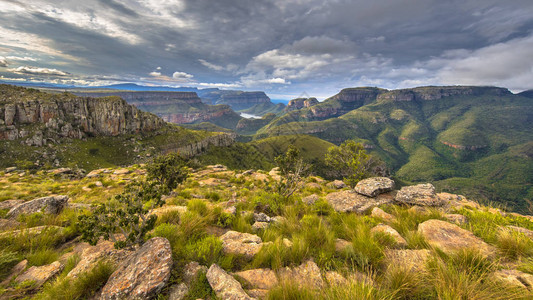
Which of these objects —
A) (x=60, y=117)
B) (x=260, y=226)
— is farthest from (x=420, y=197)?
(x=60, y=117)

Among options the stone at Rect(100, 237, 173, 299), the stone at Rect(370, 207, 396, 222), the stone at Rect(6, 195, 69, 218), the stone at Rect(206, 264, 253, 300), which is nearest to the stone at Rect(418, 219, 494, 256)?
the stone at Rect(370, 207, 396, 222)

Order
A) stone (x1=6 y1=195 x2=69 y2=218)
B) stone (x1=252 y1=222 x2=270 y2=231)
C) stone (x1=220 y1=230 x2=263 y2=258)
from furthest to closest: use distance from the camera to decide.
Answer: stone (x1=6 y1=195 x2=69 y2=218) < stone (x1=252 y1=222 x2=270 y2=231) < stone (x1=220 y1=230 x2=263 y2=258)

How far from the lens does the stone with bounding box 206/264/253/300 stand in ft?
10.7

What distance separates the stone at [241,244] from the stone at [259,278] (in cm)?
59

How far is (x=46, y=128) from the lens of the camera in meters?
76.2

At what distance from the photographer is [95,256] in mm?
4387

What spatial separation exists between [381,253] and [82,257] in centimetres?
764

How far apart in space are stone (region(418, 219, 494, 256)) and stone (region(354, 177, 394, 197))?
4287 mm

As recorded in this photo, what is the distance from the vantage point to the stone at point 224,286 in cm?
327

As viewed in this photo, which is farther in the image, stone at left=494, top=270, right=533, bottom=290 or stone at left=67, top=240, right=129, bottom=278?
stone at left=67, top=240, right=129, bottom=278

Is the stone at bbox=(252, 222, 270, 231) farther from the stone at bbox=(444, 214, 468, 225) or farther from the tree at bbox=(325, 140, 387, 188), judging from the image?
the tree at bbox=(325, 140, 387, 188)

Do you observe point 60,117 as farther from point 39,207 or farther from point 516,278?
point 516,278

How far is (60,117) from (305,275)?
415ft

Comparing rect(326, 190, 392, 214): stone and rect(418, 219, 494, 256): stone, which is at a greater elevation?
rect(418, 219, 494, 256): stone
